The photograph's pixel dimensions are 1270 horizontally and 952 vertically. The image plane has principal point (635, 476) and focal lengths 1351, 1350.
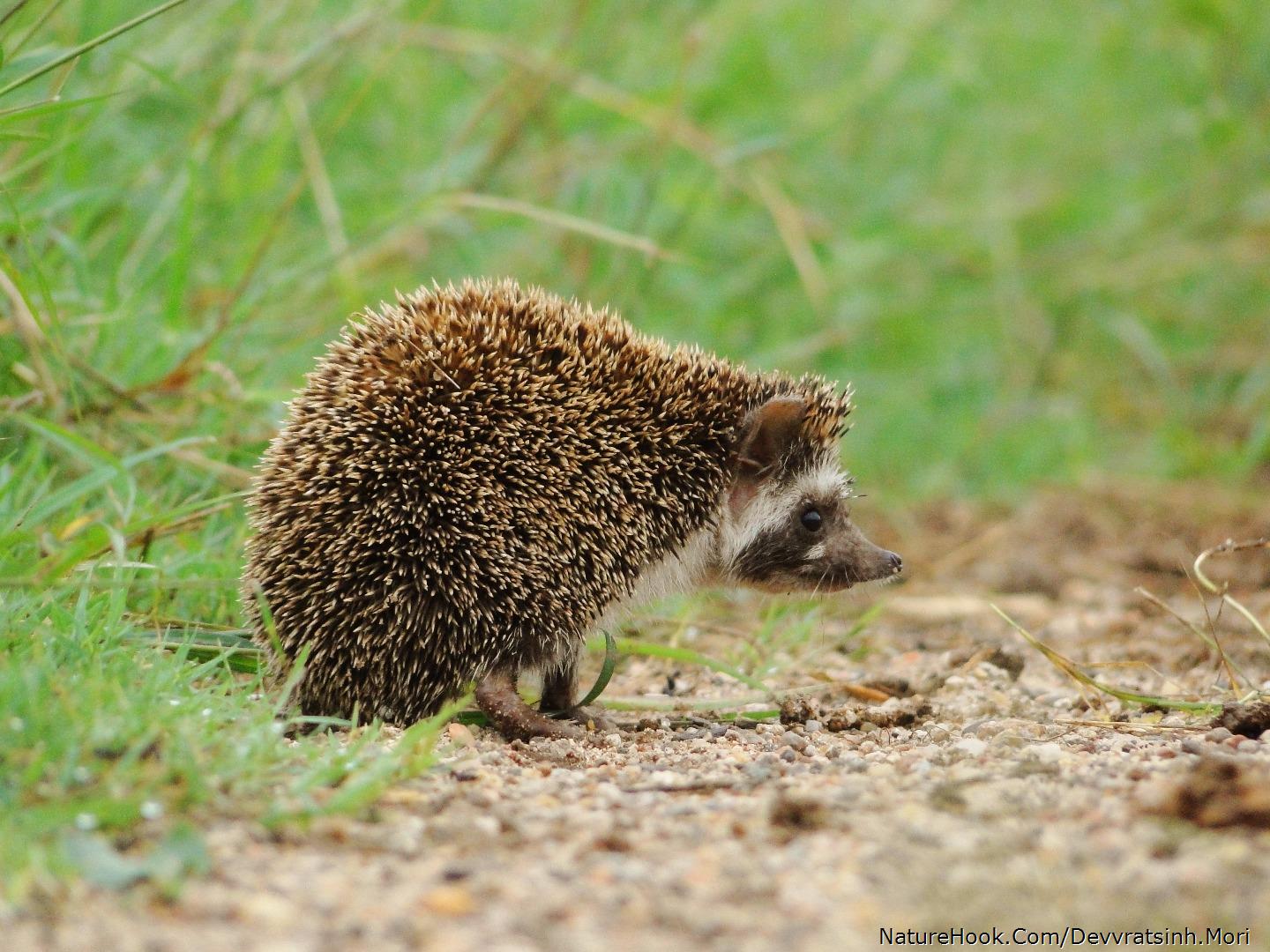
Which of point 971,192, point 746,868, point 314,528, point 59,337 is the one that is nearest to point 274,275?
point 59,337

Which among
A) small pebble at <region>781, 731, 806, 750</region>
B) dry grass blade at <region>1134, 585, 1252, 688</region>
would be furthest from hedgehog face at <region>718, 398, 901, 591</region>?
small pebble at <region>781, 731, 806, 750</region>

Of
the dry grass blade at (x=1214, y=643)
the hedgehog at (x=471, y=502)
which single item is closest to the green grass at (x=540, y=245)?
the hedgehog at (x=471, y=502)

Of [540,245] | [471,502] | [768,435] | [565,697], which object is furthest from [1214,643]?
[540,245]

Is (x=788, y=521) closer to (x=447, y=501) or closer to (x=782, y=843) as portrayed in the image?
(x=447, y=501)

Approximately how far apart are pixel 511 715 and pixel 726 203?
5250 millimetres

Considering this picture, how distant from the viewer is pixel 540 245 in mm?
8148

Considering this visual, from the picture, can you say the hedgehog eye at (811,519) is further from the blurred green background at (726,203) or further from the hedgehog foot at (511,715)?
the hedgehog foot at (511,715)

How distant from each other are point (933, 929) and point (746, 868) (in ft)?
1.53

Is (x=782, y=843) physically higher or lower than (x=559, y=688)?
lower

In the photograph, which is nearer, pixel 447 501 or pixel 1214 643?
pixel 447 501

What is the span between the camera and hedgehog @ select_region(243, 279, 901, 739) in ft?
13.9

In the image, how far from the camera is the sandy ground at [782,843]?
2.55m

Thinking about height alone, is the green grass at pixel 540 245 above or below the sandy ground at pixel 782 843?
above

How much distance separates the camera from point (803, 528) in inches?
216
